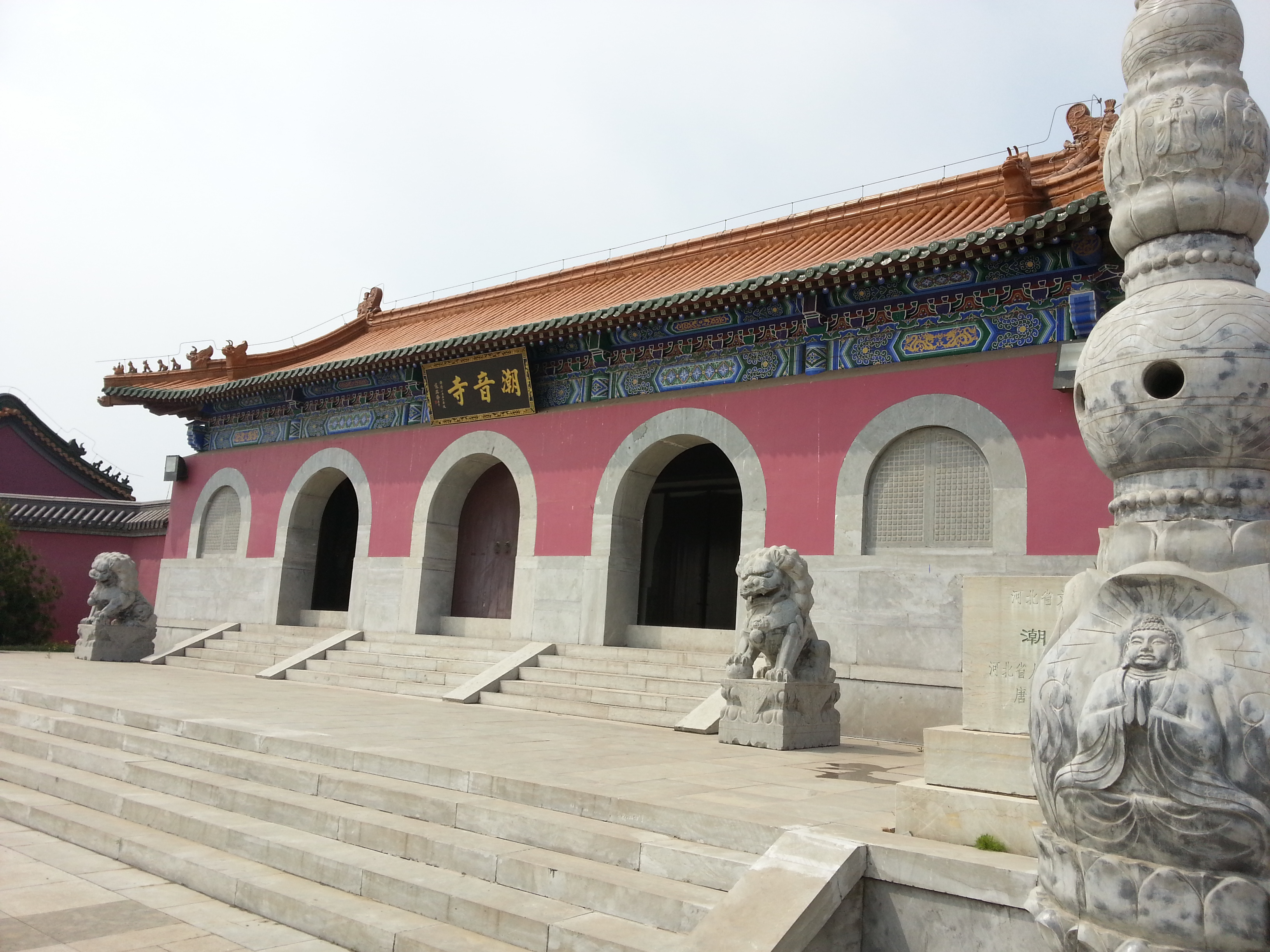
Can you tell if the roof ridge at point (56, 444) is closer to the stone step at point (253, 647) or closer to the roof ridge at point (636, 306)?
the roof ridge at point (636, 306)

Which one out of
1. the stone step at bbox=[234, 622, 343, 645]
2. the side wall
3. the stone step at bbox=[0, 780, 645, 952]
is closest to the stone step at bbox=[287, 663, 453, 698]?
the stone step at bbox=[234, 622, 343, 645]

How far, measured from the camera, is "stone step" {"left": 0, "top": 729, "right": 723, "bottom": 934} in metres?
3.59

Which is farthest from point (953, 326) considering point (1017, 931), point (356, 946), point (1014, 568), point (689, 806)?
point (356, 946)

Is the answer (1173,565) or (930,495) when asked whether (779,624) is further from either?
(1173,565)

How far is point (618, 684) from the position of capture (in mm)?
8961

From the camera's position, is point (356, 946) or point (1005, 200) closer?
point (356, 946)

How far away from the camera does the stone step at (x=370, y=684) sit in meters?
9.77

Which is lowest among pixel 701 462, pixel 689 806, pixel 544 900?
pixel 544 900

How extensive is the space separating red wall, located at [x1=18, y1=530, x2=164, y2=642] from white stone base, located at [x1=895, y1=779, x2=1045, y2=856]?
15.6m

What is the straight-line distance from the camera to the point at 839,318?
8961 mm

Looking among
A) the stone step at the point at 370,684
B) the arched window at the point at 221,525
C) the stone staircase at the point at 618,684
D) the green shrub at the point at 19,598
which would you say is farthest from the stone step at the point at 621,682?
the green shrub at the point at 19,598

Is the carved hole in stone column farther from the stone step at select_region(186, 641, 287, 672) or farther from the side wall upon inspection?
the stone step at select_region(186, 641, 287, 672)

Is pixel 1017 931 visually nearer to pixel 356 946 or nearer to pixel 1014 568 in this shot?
pixel 356 946

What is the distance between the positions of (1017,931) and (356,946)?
2348 mm
